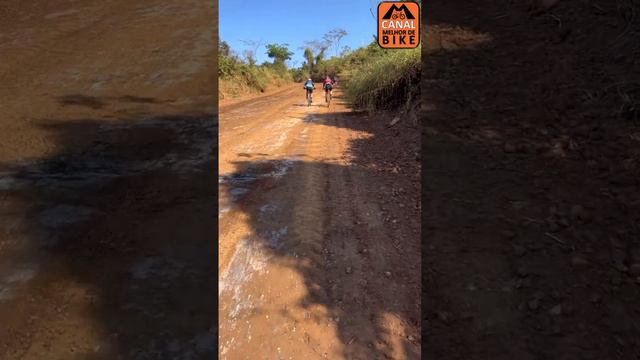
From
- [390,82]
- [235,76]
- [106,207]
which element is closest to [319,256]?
[106,207]

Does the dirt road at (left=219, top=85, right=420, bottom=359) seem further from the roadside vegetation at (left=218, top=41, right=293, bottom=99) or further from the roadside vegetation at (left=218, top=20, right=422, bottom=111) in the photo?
the roadside vegetation at (left=218, top=41, right=293, bottom=99)

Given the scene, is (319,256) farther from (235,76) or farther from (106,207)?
(235,76)

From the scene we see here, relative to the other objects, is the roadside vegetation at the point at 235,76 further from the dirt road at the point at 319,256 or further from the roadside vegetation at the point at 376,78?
the dirt road at the point at 319,256

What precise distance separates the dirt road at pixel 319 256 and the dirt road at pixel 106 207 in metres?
0.29

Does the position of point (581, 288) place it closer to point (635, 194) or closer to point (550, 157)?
point (635, 194)

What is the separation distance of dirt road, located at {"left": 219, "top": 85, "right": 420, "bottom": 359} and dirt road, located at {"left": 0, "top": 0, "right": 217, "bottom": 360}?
29cm

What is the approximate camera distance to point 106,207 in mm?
4156

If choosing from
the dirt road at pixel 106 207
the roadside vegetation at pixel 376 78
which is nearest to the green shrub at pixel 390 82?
the roadside vegetation at pixel 376 78

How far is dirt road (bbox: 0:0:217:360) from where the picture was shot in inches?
106

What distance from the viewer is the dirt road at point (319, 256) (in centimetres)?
264

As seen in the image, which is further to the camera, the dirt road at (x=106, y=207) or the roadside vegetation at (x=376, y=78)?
the roadside vegetation at (x=376, y=78)

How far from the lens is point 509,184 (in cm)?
363

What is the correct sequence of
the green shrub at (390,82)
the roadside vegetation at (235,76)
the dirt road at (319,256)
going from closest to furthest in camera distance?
the dirt road at (319,256)
the green shrub at (390,82)
the roadside vegetation at (235,76)

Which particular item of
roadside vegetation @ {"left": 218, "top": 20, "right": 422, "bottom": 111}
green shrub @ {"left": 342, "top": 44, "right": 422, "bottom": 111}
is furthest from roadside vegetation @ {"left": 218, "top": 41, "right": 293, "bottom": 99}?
green shrub @ {"left": 342, "top": 44, "right": 422, "bottom": 111}
